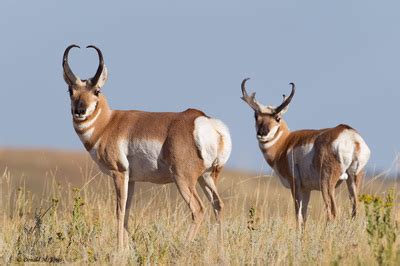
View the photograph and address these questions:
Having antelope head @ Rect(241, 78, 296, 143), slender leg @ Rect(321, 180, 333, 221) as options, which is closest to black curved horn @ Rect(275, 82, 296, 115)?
antelope head @ Rect(241, 78, 296, 143)

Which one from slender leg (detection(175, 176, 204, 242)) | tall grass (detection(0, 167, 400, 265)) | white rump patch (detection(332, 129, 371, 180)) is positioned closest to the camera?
tall grass (detection(0, 167, 400, 265))

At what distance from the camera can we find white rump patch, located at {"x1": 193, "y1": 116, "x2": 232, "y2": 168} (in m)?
8.95

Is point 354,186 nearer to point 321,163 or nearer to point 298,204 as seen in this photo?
point 321,163

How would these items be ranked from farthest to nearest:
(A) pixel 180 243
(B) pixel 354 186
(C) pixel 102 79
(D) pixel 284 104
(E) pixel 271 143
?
(E) pixel 271 143
(D) pixel 284 104
(B) pixel 354 186
(C) pixel 102 79
(A) pixel 180 243

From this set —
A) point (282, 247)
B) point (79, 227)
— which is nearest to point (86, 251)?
point (79, 227)

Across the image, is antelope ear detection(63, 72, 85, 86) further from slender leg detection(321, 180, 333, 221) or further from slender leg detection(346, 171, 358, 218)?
slender leg detection(346, 171, 358, 218)

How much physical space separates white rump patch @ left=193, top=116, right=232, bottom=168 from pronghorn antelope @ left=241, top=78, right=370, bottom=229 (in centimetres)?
229

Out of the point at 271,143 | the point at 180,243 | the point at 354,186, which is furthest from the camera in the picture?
the point at 271,143

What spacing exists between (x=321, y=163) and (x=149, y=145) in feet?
10.00

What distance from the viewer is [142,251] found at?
8.48 meters

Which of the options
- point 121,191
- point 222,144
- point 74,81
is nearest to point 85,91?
point 74,81

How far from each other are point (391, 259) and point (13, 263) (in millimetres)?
3755

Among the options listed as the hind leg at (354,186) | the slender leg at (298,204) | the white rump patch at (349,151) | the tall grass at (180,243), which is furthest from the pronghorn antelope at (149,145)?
the hind leg at (354,186)

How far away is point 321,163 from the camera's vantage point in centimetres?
1120
